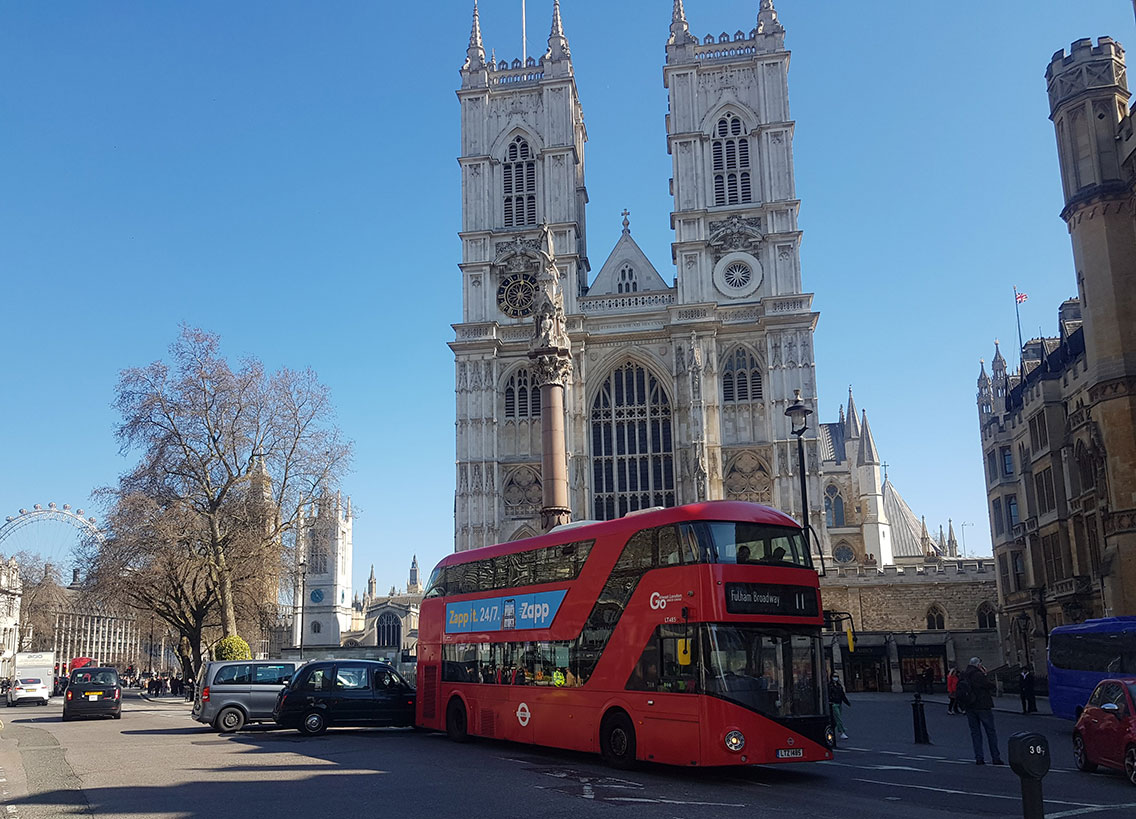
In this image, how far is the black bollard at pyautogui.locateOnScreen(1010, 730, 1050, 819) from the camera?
5434mm

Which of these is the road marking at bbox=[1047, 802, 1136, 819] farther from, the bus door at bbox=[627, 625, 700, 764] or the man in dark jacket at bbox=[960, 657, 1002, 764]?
the bus door at bbox=[627, 625, 700, 764]

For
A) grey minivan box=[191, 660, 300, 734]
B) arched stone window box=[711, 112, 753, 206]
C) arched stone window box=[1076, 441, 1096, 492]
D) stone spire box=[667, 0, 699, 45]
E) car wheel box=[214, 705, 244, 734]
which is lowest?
car wheel box=[214, 705, 244, 734]

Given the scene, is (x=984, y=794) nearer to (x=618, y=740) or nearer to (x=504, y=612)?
(x=618, y=740)

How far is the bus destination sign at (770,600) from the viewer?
42.1 ft

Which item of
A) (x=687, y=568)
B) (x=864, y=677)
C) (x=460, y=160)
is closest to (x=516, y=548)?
(x=687, y=568)

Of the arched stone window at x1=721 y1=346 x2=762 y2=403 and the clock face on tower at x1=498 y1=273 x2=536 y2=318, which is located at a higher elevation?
the clock face on tower at x1=498 y1=273 x2=536 y2=318

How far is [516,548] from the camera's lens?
17.3 meters

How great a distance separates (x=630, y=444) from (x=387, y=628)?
5667 cm

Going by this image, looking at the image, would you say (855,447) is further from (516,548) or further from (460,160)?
(516,548)

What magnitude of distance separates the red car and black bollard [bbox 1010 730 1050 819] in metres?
7.97

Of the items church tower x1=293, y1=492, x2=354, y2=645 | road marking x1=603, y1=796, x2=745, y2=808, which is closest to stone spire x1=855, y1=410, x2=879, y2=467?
church tower x1=293, y1=492, x2=354, y2=645

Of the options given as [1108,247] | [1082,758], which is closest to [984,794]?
[1082,758]

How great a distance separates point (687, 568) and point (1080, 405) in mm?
21363

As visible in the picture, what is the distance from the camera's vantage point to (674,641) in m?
13.1
